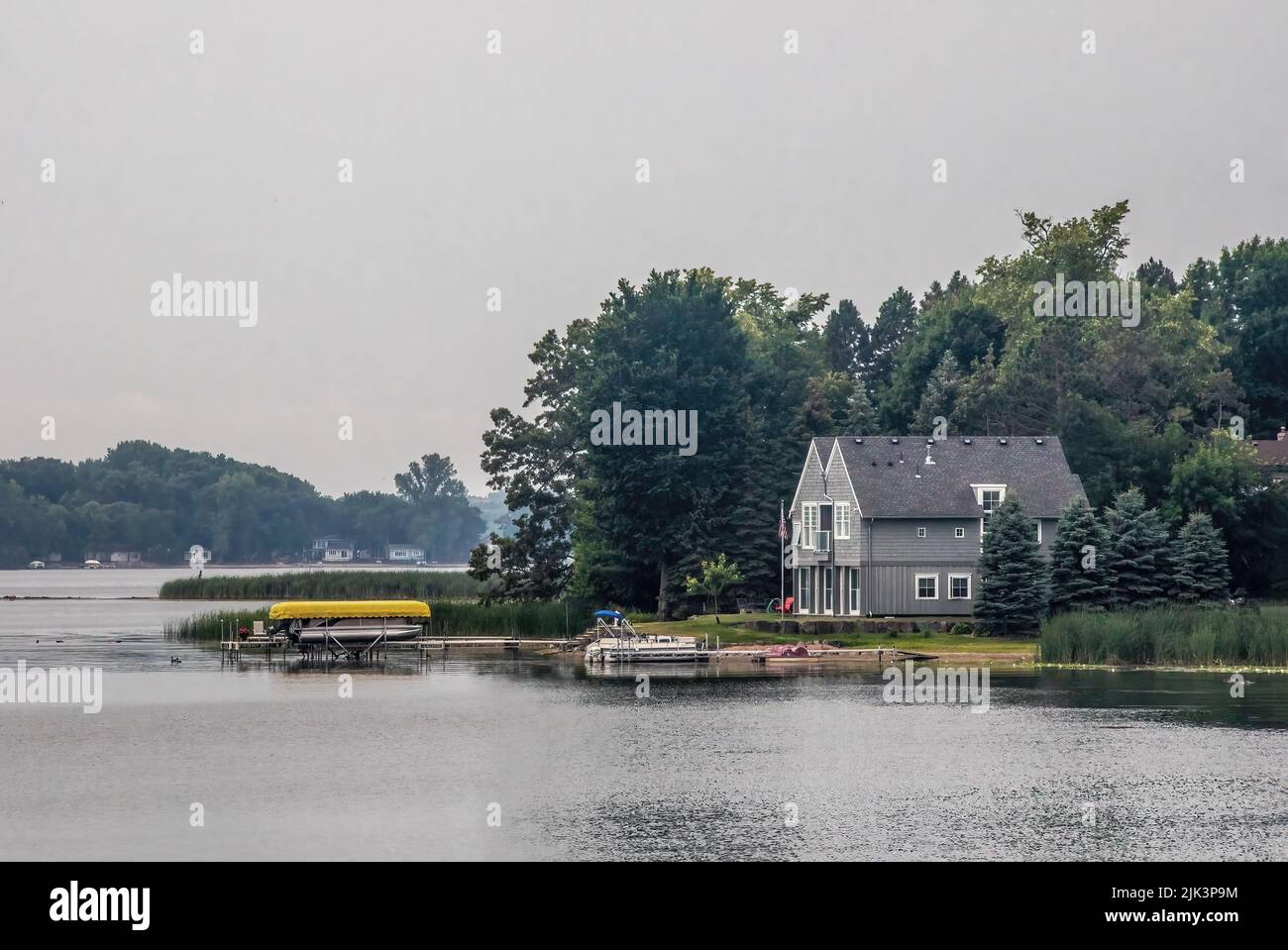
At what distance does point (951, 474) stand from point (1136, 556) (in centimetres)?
1166

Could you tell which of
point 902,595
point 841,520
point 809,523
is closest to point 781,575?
point 809,523

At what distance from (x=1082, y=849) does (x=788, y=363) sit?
92.6 m

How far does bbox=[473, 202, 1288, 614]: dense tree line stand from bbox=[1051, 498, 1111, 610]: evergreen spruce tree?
79 cm

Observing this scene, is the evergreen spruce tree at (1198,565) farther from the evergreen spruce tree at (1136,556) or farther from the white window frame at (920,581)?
the white window frame at (920,581)

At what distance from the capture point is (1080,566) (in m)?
82.2

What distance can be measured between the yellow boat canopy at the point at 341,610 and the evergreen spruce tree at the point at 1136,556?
33004 millimetres

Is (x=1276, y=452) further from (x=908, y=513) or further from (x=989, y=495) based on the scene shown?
(x=908, y=513)

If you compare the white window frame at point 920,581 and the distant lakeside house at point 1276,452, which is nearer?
the white window frame at point 920,581

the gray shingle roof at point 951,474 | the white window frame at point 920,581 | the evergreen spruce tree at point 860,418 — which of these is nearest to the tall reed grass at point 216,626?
the gray shingle roof at point 951,474

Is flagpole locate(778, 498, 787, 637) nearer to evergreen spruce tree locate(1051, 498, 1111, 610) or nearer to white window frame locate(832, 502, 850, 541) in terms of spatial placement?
white window frame locate(832, 502, 850, 541)

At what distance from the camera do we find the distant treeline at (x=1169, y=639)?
6812 cm
